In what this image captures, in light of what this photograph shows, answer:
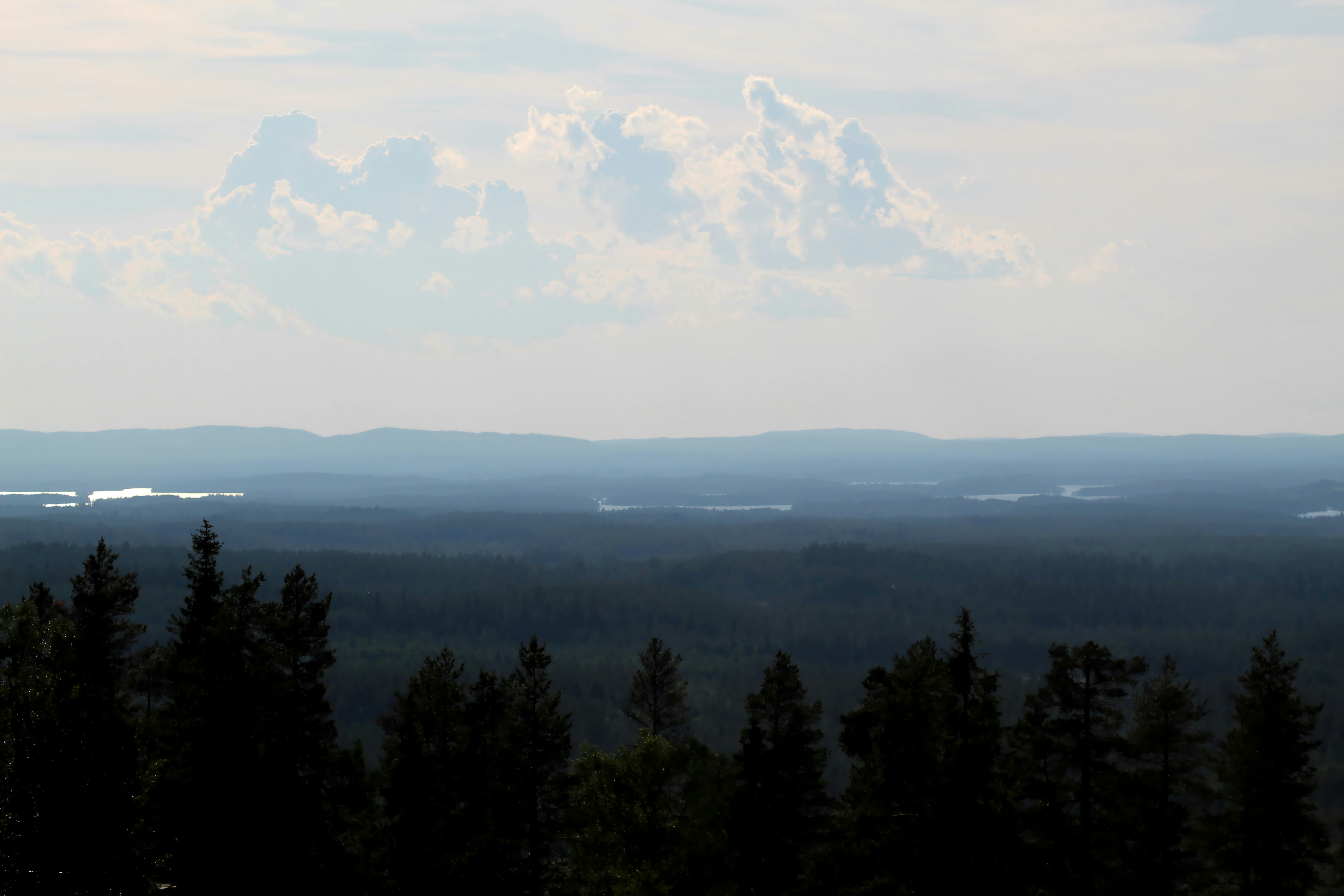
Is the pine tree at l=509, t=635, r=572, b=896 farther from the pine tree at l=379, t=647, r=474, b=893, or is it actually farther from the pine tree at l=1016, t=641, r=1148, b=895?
the pine tree at l=1016, t=641, r=1148, b=895

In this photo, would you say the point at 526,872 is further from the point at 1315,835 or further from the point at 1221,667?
the point at 1221,667

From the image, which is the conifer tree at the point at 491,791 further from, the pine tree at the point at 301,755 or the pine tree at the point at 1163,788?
the pine tree at the point at 1163,788

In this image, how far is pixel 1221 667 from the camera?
649ft

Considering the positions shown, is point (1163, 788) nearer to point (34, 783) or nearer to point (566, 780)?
point (566, 780)

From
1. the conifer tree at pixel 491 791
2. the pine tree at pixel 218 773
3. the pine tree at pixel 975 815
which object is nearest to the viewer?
the pine tree at pixel 975 815

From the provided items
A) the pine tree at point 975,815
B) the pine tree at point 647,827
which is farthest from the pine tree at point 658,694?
the pine tree at point 975,815

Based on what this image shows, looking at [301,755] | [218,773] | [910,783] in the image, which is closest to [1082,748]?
[910,783]

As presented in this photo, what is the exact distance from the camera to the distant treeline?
3020 cm

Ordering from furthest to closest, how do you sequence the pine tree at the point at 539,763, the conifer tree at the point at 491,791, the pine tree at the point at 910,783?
the pine tree at the point at 539,763
the conifer tree at the point at 491,791
the pine tree at the point at 910,783

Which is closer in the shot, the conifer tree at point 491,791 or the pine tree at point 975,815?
the pine tree at point 975,815

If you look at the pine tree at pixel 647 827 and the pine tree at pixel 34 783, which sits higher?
the pine tree at pixel 34 783

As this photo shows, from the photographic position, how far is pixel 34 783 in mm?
29531

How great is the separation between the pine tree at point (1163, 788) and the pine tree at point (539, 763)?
19384 mm

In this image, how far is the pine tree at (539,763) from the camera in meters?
43.7
